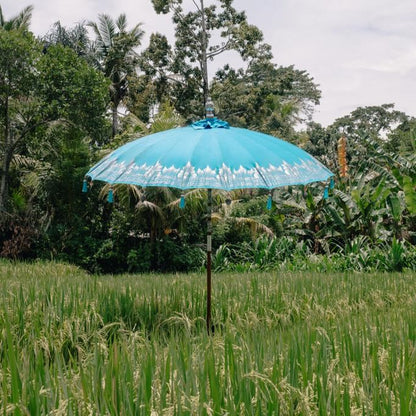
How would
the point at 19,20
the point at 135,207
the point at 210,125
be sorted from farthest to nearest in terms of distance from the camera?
the point at 19,20
the point at 135,207
the point at 210,125

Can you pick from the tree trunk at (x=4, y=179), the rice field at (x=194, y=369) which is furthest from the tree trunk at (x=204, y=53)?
the rice field at (x=194, y=369)

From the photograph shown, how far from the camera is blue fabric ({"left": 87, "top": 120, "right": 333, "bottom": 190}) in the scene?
13.3 ft

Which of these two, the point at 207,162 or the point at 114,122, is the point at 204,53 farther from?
the point at 207,162

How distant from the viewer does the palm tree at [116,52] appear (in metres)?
20.9

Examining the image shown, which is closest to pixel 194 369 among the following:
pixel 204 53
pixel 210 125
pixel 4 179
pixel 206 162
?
pixel 206 162

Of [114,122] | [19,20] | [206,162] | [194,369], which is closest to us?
[194,369]

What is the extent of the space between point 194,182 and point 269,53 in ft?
59.6

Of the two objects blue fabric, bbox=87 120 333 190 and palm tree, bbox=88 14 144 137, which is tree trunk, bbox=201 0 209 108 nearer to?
palm tree, bbox=88 14 144 137

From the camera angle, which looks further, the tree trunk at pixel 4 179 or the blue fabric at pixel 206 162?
the tree trunk at pixel 4 179

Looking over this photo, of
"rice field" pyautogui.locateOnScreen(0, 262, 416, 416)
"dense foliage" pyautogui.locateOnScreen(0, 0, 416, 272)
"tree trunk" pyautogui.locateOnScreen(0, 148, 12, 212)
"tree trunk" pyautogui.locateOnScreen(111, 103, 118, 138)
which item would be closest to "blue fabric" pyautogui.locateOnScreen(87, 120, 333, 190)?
"rice field" pyautogui.locateOnScreen(0, 262, 416, 416)

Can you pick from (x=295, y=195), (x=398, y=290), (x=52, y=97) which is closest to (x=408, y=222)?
(x=295, y=195)

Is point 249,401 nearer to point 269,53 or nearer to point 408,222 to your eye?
point 408,222

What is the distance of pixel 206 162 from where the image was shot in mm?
4031

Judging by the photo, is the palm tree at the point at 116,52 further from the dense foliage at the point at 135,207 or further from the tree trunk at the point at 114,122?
the dense foliage at the point at 135,207
